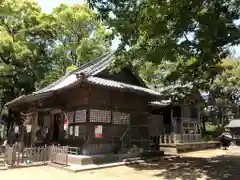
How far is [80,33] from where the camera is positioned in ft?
121

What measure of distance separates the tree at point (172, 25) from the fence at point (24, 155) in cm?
770

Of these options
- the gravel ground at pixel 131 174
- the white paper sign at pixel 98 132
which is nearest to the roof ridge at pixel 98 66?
the white paper sign at pixel 98 132

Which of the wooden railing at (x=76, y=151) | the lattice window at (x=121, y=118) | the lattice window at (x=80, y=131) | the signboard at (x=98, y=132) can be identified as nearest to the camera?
the wooden railing at (x=76, y=151)

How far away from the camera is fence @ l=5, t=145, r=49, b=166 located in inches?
539

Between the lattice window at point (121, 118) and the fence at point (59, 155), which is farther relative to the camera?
the lattice window at point (121, 118)

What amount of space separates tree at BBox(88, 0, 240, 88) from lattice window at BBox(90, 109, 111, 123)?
4961 mm

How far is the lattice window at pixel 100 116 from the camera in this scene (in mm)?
16000

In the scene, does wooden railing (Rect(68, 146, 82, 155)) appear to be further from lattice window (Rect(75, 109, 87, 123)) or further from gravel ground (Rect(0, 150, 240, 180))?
gravel ground (Rect(0, 150, 240, 180))

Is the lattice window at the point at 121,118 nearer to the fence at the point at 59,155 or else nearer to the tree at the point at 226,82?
the fence at the point at 59,155

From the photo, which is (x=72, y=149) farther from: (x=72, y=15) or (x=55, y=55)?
(x=72, y=15)

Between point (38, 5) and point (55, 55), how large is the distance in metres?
6.28

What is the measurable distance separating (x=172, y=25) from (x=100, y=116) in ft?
25.2

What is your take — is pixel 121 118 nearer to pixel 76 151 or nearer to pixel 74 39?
pixel 76 151

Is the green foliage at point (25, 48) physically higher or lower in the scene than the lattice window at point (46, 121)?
higher
